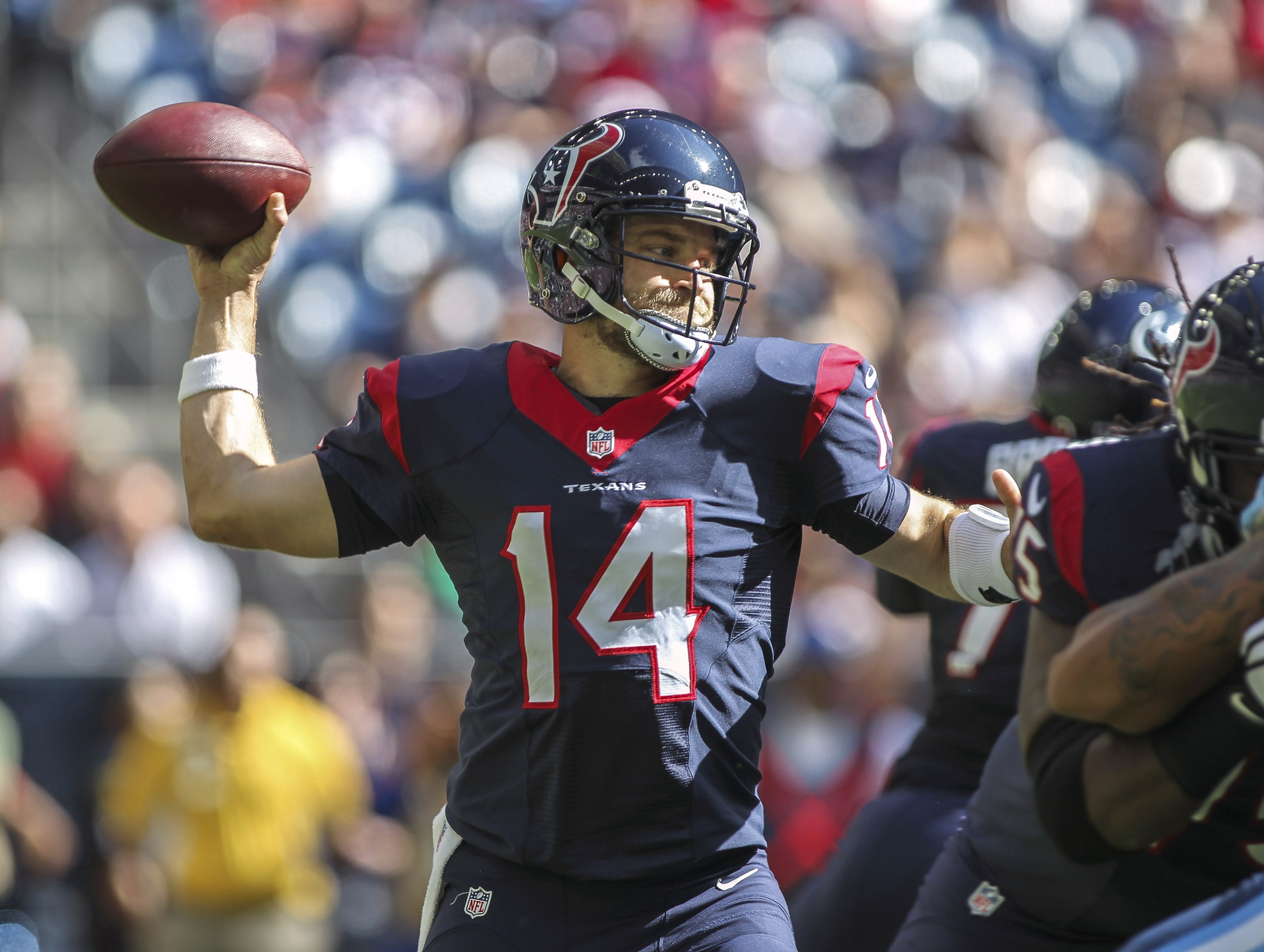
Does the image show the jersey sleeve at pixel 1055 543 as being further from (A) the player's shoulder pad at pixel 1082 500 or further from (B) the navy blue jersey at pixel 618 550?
(B) the navy blue jersey at pixel 618 550

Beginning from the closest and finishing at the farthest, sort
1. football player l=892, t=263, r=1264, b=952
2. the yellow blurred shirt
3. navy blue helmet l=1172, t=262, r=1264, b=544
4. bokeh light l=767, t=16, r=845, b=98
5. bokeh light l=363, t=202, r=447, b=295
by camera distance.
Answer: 1. football player l=892, t=263, r=1264, b=952
2. navy blue helmet l=1172, t=262, r=1264, b=544
3. the yellow blurred shirt
4. bokeh light l=363, t=202, r=447, b=295
5. bokeh light l=767, t=16, r=845, b=98

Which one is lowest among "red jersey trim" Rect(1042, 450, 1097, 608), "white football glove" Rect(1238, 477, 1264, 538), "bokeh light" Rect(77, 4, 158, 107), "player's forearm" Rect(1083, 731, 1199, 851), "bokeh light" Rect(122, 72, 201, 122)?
"player's forearm" Rect(1083, 731, 1199, 851)

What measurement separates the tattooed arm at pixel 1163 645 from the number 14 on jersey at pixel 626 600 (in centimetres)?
82

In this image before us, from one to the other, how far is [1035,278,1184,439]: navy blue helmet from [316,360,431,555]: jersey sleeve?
170cm

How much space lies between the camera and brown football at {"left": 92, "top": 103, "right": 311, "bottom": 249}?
3238mm

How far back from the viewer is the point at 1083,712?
2.18 m

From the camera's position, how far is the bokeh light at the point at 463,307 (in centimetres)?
895

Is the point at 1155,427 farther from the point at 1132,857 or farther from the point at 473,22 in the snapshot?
the point at 473,22

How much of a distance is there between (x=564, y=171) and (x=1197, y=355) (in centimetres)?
133

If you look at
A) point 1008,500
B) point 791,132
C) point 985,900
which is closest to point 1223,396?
point 1008,500

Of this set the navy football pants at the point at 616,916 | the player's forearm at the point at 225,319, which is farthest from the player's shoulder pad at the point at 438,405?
the navy football pants at the point at 616,916

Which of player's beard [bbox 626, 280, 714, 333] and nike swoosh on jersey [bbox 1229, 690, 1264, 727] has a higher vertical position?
player's beard [bbox 626, 280, 714, 333]

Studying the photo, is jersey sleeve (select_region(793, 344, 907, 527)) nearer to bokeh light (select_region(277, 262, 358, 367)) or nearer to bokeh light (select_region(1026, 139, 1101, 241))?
bokeh light (select_region(277, 262, 358, 367))

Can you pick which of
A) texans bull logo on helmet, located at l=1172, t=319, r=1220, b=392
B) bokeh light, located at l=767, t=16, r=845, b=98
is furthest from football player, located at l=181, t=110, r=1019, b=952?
bokeh light, located at l=767, t=16, r=845, b=98
